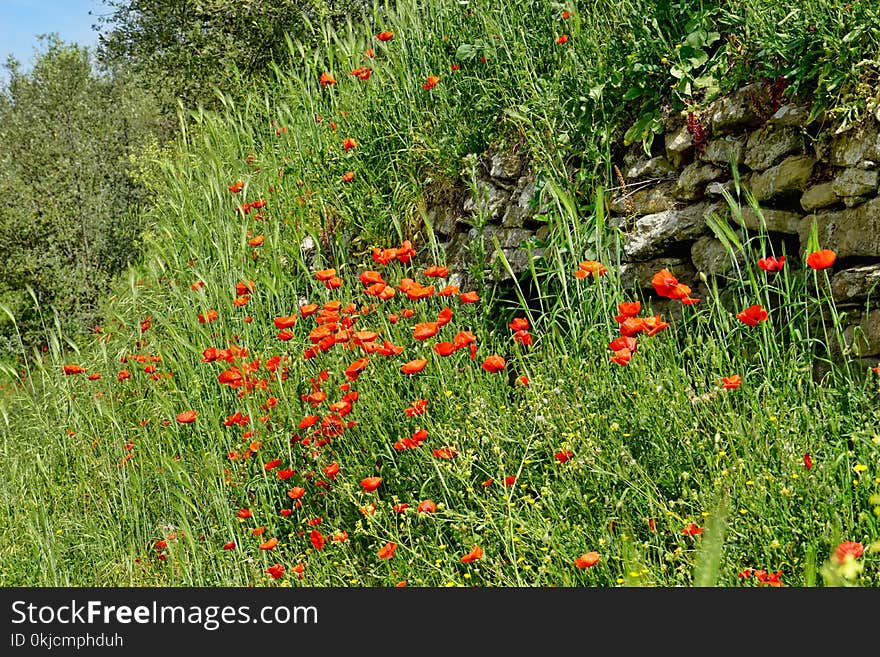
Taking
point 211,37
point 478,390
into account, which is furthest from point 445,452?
point 211,37

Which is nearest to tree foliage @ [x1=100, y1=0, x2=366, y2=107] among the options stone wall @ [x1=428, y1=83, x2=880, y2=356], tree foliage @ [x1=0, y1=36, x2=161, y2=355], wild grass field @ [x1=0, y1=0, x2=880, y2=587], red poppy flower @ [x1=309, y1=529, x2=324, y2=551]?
tree foliage @ [x1=0, y1=36, x2=161, y2=355]

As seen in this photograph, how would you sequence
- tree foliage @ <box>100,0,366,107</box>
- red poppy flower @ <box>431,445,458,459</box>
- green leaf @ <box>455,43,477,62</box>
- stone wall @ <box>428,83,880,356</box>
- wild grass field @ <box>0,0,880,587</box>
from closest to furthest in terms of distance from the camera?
1. wild grass field @ <box>0,0,880,587</box>
2. red poppy flower @ <box>431,445,458,459</box>
3. stone wall @ <box>428,83,880,356</box>
4. green leaf @ <box>455,43,477,62</box>
5. tree foliage @ <box>100,0,366,107</box>

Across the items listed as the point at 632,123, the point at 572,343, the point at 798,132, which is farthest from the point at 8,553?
the point at 798,132

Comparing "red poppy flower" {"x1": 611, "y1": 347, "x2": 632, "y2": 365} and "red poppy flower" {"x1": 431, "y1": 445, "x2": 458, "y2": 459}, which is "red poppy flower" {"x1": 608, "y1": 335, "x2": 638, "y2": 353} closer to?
"red poppy flower" {"x1": 611, "y1": 347, "x2": 632, "y2": 365}

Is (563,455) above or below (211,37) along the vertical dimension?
below

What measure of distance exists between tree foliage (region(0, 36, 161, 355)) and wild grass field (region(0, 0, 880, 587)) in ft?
22.5

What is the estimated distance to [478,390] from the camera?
2996 millimetres

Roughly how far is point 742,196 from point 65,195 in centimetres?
1100

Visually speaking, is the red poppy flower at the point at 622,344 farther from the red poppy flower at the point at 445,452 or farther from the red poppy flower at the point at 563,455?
the red poppy flower at the point at 445,452

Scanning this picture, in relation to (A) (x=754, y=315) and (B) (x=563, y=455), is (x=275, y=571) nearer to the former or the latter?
(B) (x=563, y=455)

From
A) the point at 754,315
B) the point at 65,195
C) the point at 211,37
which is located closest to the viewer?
the point at 754,315

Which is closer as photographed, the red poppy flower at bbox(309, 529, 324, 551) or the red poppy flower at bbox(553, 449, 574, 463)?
the red poppy flower at bbox(553, 449, 574, 463)

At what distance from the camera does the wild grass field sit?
7.38 feet

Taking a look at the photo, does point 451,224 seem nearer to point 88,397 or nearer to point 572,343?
point 572,343
